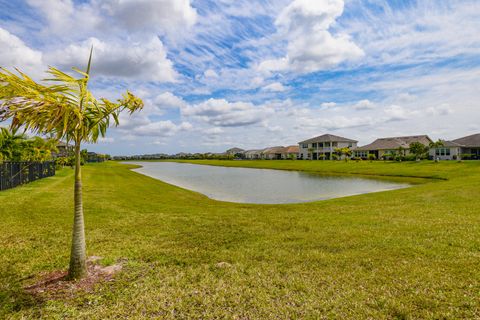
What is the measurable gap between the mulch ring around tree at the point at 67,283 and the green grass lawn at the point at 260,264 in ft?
0.71

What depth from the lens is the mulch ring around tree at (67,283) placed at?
5.77 metres

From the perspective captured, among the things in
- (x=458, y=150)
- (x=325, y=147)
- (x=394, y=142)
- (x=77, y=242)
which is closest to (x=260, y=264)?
(x=77, y=242)

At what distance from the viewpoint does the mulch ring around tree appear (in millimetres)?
5770

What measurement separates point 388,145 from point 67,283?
9847 cm

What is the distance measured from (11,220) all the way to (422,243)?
53.4 ft

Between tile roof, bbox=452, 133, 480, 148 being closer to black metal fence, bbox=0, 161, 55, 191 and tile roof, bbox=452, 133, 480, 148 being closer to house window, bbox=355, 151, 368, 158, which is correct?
house window, bbox=355, 151, 368, 158

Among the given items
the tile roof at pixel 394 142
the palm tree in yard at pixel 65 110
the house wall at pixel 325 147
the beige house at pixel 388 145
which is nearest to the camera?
the palm tree in yard at pixel 65 110

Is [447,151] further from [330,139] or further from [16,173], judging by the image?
[16,173]

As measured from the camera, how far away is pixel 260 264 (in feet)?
24.0

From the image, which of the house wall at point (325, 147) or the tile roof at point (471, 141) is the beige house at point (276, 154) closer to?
the house wall at point (325, 147)

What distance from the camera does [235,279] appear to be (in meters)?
Result: 6.41

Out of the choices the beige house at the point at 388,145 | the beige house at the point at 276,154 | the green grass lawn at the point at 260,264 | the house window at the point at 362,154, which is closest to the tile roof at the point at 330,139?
the house window at the point at 362,154

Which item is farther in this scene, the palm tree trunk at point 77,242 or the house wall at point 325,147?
the house wall at point 325,147

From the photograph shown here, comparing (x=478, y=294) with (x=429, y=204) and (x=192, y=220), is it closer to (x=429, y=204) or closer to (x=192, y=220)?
(x=192, y=220)
